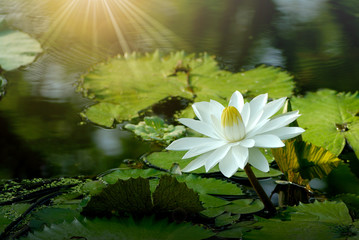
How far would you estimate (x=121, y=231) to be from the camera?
1.96 ft

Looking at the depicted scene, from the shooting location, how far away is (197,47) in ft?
6.12

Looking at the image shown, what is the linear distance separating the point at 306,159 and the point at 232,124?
0.23m

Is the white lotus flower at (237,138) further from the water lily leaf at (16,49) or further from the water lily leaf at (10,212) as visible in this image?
the water lily leaf at (16,49)

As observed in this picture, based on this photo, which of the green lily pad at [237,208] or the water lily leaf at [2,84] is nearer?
the green lily pad at [237,208]

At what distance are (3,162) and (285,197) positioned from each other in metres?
0.78

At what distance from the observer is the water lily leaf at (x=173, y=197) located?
613 millimetres

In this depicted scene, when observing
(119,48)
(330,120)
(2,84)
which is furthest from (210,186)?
(119,48)

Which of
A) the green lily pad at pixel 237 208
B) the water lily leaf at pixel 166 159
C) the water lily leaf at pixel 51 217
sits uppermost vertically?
the water lily leaf at pixel 166 159

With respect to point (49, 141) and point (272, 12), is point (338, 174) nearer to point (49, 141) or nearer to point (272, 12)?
point (49, 141)

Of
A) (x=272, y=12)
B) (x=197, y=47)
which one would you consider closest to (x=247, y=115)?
(x=197, y=47)

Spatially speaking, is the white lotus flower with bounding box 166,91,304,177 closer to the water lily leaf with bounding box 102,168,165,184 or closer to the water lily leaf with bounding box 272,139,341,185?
the water lily leaf with bounding box 272,139,341,185

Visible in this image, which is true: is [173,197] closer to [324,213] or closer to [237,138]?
[237,138]

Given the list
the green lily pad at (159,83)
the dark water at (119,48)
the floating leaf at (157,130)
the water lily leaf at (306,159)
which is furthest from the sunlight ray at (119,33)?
the water lily leaf at (306,159)

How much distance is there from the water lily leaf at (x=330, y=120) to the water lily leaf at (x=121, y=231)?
0.51 m
